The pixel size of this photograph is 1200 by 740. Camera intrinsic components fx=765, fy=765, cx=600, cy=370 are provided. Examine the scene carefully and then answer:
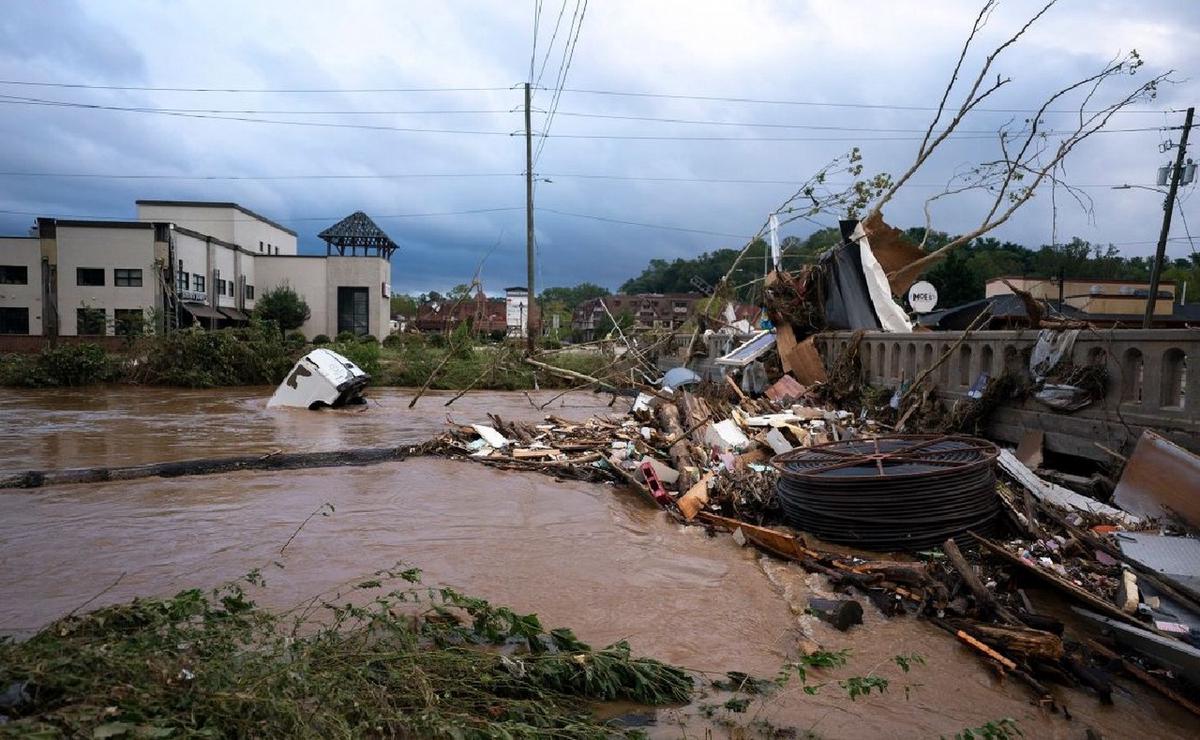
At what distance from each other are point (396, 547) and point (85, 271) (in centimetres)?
4151

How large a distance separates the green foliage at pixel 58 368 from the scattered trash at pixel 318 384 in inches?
391

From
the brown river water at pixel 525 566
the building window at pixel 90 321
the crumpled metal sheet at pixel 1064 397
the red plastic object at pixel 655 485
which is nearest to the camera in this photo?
the brown river water at pixel 525 566

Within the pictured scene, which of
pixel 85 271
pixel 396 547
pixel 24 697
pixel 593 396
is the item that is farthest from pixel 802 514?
pixel 85 271

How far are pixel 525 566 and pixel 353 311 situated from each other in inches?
1803

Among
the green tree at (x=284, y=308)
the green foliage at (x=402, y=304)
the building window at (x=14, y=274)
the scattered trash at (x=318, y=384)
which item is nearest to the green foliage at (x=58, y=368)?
the scattered trash at (x=318, y=384)

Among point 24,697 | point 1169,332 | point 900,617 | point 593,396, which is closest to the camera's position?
point 24,697

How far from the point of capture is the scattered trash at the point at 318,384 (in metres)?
18.3

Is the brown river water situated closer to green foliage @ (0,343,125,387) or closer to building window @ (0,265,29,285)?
A: green foliage @ (0,343,125,387)

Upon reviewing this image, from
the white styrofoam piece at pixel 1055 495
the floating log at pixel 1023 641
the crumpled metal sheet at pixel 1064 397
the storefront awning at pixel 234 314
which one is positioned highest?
the storefront awning at pixel 234 314

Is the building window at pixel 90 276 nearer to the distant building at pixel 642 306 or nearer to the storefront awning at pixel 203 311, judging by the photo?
the storefront awning at pixel 203 311

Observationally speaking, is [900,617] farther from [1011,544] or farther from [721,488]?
[721,488]

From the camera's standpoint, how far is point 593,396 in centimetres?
2441

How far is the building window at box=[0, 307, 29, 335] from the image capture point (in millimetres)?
40094

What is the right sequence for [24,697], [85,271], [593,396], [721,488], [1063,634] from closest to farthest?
A: [24,697], [1063,634], [721,488], [593,396], [85,271]
